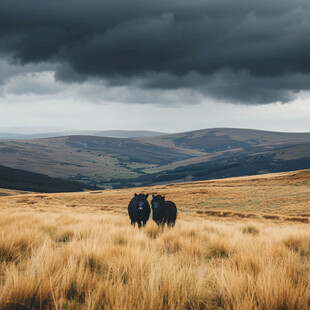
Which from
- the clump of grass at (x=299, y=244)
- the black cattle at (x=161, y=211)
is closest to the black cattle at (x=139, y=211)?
the black cattle at (x=161, y=211)

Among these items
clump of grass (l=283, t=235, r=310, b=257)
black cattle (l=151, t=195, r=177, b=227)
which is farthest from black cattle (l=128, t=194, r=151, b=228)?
clump of grass (l=283, t=235, r=310, b=257)

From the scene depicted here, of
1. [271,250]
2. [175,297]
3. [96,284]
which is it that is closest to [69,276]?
[96,284]

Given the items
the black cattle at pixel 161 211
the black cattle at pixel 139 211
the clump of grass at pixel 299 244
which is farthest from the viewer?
the black cattle at pixel 161 211

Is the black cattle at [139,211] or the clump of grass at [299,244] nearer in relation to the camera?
the clump of grass at [299,244]

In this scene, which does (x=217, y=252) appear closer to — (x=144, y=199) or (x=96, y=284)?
(x=96, y=284)

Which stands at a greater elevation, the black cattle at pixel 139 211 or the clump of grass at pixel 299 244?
the clump of grass at pixel 299 244

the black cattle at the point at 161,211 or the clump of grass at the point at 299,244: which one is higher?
the clump of grass at the point at 299,244

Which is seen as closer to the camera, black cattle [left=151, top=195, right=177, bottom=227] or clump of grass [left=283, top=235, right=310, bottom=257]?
clump of grass [left=283, top=235, right=310, bottom=257]

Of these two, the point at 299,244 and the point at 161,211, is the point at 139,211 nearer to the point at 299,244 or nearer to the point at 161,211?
the point at 161,211

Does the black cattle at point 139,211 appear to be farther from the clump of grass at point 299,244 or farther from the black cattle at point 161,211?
the clump of grass at point 299,244

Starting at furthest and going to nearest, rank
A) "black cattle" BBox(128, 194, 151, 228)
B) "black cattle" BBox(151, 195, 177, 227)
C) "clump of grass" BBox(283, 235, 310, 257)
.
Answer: "black cattle" BBox(151, 195, 177, 227)
"black cattle" BBox(128, 194, 151, 228)
"clump of grass" BBox(283, 235, 310, 257)

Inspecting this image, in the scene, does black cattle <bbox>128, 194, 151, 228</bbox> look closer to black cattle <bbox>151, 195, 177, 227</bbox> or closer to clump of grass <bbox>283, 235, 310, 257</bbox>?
black cattle <bbox>151, 195, 177, 227</bbox>

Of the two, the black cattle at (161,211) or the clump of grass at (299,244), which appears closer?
the clump of grass at (299,244)

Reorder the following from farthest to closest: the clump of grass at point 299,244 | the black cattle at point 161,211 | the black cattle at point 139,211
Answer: the black cattle at point 161,211, the black cattle at point 139,211, the clump of grass at point 299,244
